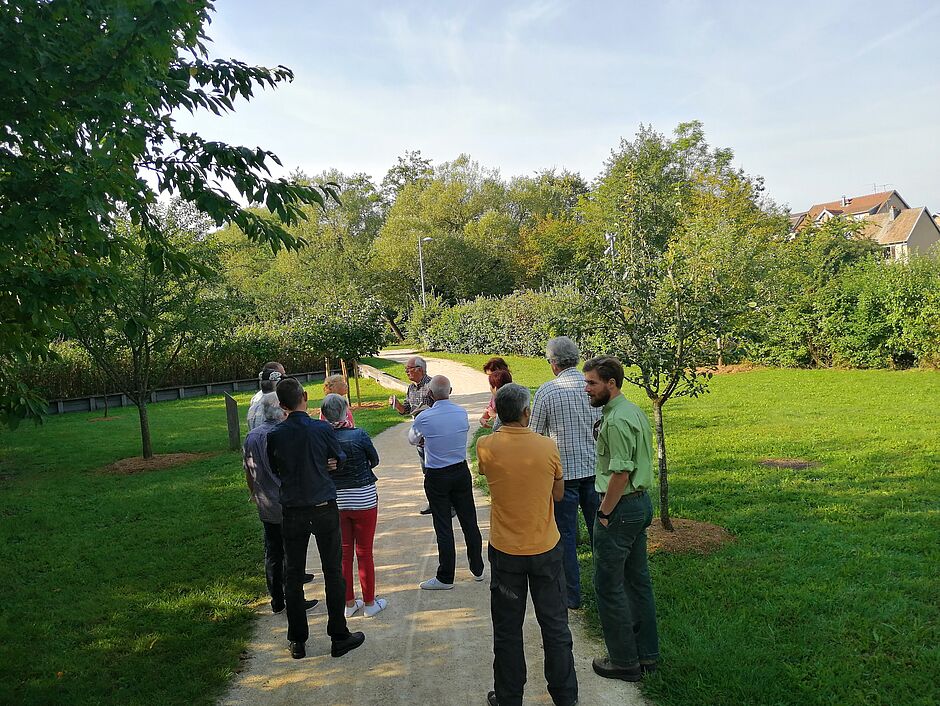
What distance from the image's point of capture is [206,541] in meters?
7.91

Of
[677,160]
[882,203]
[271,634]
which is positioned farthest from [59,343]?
[882,203]

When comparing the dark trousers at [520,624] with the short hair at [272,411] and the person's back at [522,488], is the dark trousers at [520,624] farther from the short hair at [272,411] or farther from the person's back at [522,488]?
the short hair at [272,411]

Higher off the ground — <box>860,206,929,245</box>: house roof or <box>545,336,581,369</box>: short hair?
<box>860,206,929,245</box>: house roof

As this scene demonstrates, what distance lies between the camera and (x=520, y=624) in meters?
4.09

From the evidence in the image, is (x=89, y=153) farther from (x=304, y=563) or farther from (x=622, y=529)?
(x=622, y=529)

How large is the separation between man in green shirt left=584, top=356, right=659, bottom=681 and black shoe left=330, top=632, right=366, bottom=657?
1.75m

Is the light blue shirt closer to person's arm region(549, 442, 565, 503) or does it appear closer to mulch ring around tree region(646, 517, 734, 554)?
person's arm region(549, 442, 565, 503)

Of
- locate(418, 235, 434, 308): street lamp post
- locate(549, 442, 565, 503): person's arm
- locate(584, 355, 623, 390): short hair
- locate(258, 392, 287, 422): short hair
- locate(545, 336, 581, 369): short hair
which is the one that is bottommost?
locate(549, 442, 565, 503): person's arm

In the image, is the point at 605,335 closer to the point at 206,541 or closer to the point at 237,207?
the point at 237,207

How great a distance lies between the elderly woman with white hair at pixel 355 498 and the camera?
542 cm

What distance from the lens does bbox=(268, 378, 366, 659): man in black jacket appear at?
4926 millimetres

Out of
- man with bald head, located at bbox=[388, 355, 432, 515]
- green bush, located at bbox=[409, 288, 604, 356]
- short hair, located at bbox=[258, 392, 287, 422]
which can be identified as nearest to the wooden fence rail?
green bush, located at bbox=[409, 288, 604, 356]

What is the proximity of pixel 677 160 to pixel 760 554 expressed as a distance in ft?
182

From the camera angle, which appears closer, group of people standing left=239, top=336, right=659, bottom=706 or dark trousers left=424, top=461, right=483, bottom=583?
group of people standing left=239, top=336, right=659, bottom=706
